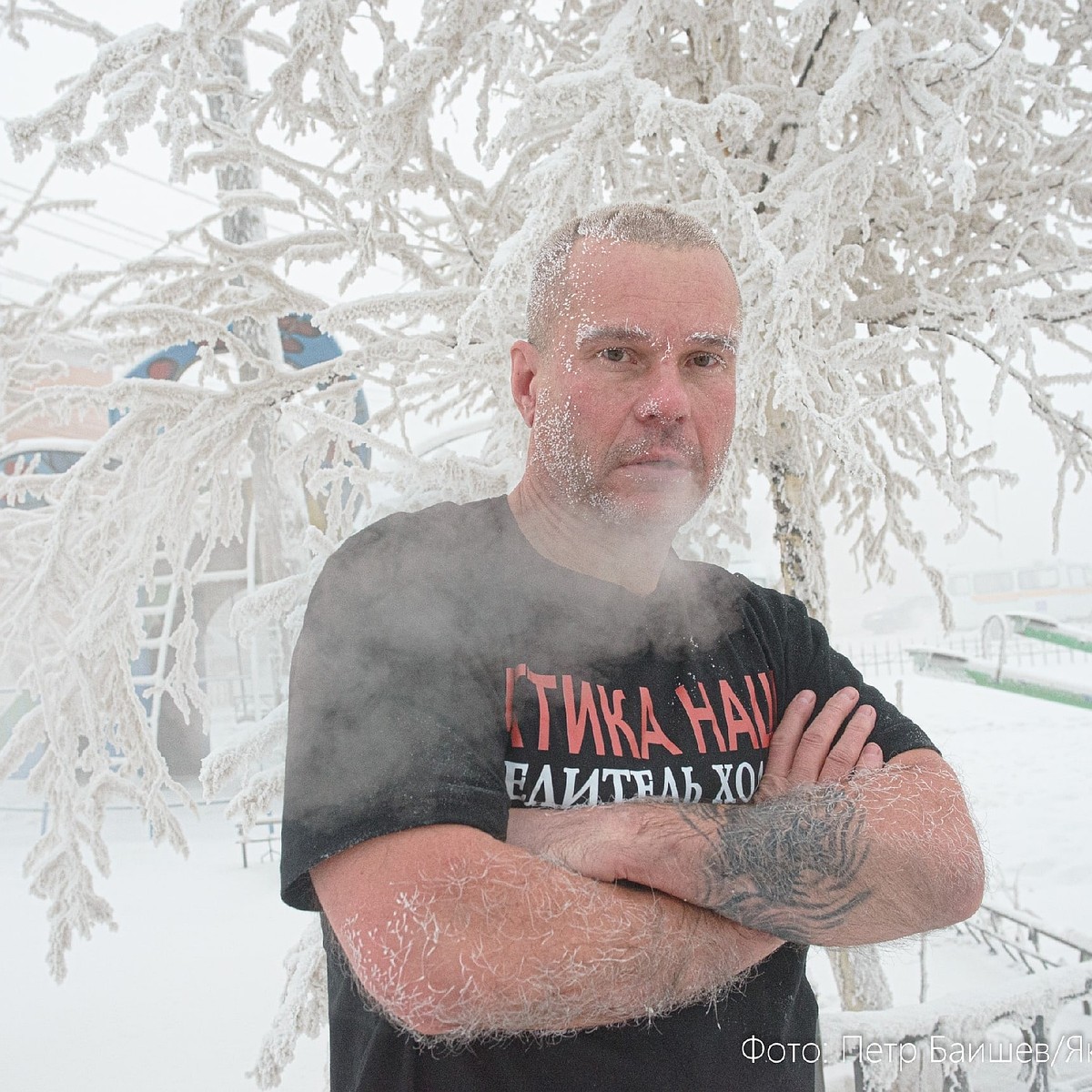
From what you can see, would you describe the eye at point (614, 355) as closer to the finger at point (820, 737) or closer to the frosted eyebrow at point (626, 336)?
the frosted eyebrow at point (626, 336)

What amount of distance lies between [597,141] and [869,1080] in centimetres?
305

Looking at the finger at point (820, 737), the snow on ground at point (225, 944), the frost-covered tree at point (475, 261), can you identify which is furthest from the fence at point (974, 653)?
the finger at point (820, 737)

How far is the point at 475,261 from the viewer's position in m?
2.66

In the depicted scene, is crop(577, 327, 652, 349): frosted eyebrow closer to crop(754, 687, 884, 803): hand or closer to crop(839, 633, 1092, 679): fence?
crop(754, 687, 884, 803): hand

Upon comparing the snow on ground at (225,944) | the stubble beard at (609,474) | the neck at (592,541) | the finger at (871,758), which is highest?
the stubble beard at (609,474)

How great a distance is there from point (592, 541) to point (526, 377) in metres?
0.31

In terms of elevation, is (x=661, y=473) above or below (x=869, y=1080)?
above

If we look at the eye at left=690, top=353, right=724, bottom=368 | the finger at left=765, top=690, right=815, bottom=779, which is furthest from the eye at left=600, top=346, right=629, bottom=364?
the finger at left=765, top=690, right=815, bottom=779

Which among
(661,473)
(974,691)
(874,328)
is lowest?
(974,691)

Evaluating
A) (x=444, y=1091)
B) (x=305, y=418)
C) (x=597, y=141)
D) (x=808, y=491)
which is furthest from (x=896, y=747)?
(x=808, y=491)

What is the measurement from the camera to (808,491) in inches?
130

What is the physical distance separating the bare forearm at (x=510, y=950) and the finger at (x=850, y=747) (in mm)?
404

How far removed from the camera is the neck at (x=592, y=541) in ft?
3.88

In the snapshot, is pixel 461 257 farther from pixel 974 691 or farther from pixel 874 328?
pixel 974 691
